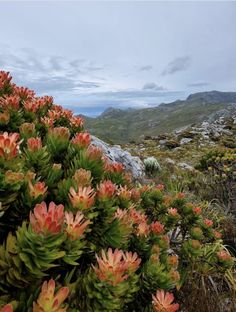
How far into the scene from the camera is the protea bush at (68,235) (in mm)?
1314

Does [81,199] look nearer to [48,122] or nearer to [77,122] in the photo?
[48,122]

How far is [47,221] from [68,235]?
0.22m

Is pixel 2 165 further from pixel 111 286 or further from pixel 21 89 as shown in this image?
pixel 21 89

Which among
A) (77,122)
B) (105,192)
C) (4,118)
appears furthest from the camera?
(77,122)

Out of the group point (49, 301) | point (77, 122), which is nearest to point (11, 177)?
point (49, 301)

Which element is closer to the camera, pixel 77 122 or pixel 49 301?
pixel 49 301

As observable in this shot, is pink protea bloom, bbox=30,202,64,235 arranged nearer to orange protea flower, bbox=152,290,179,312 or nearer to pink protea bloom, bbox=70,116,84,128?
orange protea flower, bbox=152,290,179,312

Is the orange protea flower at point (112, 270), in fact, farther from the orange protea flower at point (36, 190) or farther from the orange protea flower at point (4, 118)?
the orange protea flower at point (4, 118)

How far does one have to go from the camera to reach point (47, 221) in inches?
49.8

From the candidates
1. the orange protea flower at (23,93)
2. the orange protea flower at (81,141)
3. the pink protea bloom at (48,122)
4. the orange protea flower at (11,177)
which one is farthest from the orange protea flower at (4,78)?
the orange protea flower at (11,177)

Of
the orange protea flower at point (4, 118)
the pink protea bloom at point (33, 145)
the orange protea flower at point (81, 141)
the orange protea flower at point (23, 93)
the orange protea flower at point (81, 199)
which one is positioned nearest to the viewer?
the orange protea flower at point (81, 199)

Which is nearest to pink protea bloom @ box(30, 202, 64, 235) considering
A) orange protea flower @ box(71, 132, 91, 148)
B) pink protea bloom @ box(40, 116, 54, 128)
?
orange protea flower @ box(71, 132, 91, 148)

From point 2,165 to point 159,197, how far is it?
7.41ft

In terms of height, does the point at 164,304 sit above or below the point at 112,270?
below
